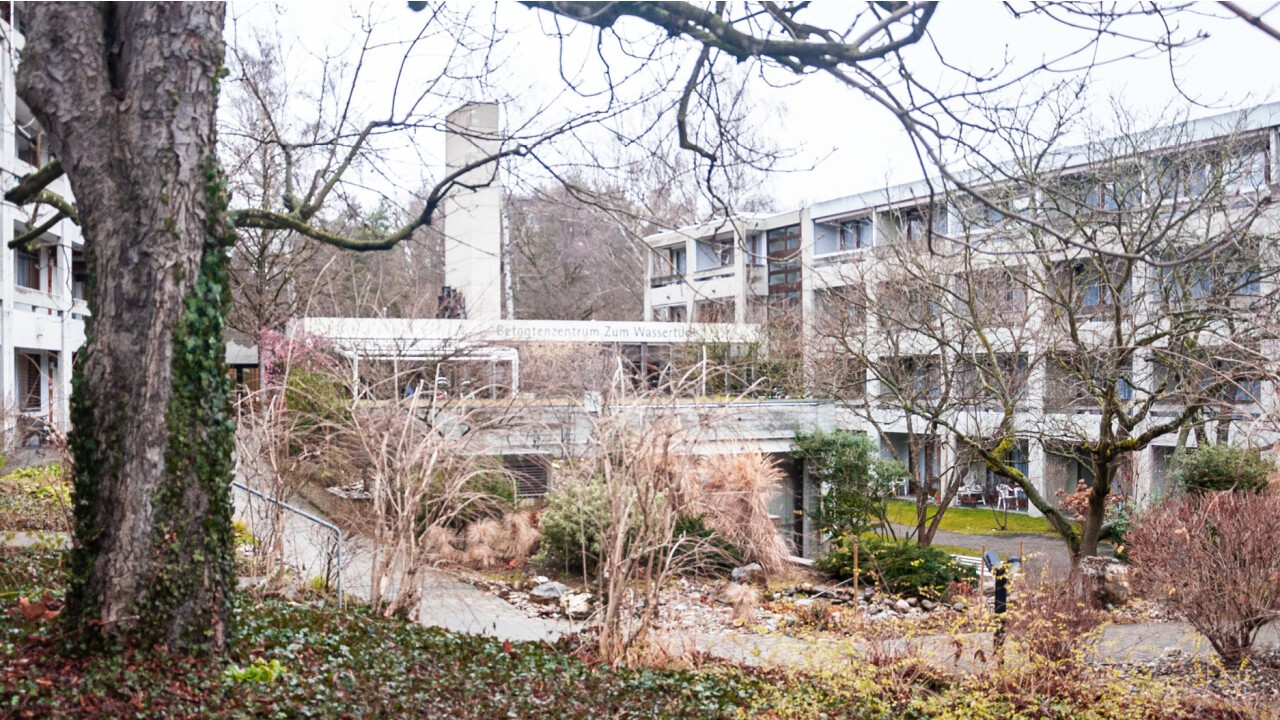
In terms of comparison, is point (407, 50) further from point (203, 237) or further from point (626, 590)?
point (626, 590)

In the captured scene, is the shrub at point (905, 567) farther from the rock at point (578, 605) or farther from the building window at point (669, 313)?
the building window at point (669, 313)

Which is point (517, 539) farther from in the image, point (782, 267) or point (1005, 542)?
point (782, 267)

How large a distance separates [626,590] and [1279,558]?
6.17 metres

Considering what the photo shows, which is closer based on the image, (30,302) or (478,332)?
(478,332)

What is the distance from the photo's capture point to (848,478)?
765 inches

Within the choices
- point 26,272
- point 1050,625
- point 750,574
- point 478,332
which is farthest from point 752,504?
point 26,272

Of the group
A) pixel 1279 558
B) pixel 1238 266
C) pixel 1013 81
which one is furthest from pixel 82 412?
pixel 1238 266

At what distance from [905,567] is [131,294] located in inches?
512

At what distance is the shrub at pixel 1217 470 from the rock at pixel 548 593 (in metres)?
11.1

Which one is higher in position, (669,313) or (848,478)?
(669,313)

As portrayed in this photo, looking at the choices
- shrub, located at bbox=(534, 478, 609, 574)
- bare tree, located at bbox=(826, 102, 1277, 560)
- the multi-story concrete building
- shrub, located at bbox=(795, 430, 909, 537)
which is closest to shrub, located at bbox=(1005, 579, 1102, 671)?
bare tree, located at bbox=(826, 102, 1277, 560)

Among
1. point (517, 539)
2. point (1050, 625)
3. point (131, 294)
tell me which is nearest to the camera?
→ point (131, 294)

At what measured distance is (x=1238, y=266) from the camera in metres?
14.9

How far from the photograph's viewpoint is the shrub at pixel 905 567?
15.5 meters
